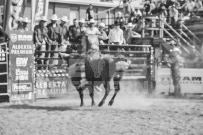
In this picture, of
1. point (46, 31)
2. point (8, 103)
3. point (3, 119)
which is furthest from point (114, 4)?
point (3, 119)

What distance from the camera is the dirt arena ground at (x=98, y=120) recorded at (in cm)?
762

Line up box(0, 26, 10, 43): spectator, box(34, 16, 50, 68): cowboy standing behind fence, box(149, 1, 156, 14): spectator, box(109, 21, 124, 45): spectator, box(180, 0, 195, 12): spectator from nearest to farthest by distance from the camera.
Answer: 1. box(0, 26, 10, 43): spectator
2. box(34, 16, 50, 68): cowboy standing behind fence
3. box(109, 21, 124, 45): spectator
4. box(149, 1, 156, 14): spectator
5. box(180, 0, 195, 12): spectator

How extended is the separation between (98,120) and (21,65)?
14.5 feet

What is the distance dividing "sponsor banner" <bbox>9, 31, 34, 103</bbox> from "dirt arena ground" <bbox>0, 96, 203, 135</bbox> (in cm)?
83

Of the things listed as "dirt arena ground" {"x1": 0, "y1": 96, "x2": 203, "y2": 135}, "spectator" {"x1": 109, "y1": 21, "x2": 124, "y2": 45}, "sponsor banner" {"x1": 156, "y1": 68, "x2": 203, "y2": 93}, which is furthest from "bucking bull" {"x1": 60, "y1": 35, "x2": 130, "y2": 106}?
"sponsor banner" {"x1": 156, "y1": 68, "x2": 203, "y2": 93}

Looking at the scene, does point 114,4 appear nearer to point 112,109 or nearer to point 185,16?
point 185,16

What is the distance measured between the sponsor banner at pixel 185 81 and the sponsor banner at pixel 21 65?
4.82 m

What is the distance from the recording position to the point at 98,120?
879 centimetres

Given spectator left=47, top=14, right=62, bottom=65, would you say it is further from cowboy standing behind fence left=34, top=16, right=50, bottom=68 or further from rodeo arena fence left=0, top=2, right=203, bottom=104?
cowboy standing behind fence left=34, top=16, right=50, bottom=68

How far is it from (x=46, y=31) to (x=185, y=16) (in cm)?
1000

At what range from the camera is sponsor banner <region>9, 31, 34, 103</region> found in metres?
12.3

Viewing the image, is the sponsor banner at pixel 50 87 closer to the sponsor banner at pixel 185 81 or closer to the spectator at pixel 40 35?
the spectator at pixel 40 35

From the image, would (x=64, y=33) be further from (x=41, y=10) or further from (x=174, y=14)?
(x=174, y=14)

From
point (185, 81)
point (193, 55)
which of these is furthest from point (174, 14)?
point (185, 81)
